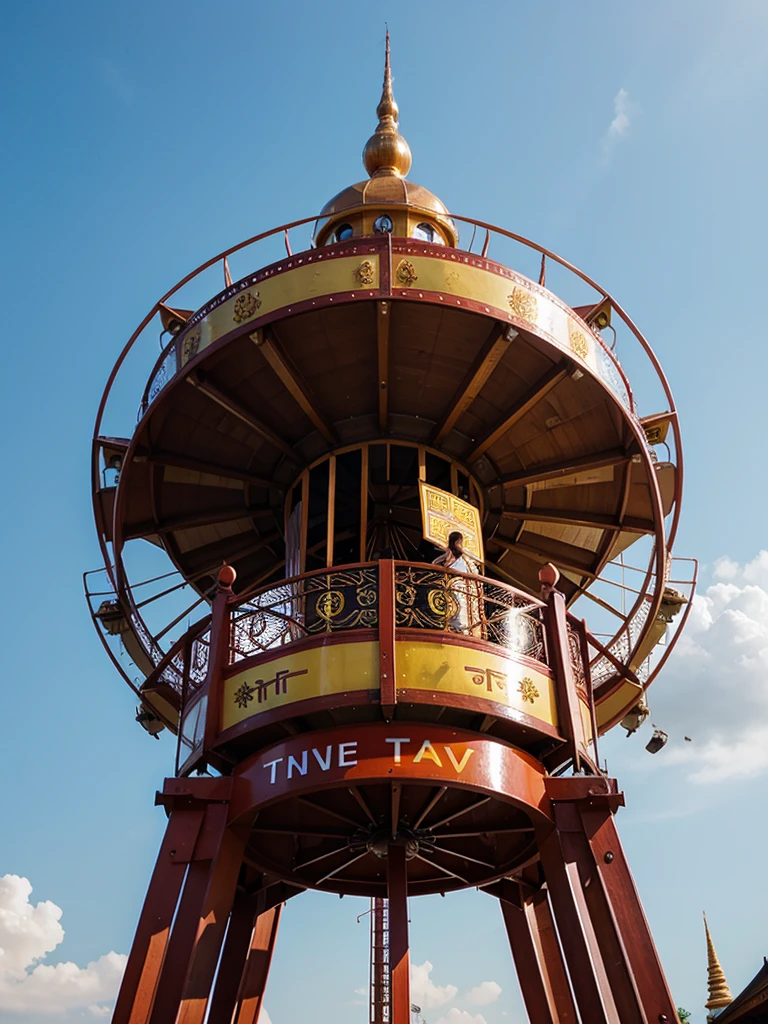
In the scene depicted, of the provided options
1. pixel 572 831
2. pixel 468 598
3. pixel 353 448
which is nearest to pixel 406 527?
pixel 353 448

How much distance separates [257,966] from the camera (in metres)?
18.3

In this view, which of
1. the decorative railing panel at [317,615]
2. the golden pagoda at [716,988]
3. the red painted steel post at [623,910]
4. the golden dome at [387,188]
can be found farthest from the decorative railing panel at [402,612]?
the golden pagoda at [716,988]

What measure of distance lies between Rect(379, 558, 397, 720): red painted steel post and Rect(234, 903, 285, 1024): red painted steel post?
6704 millimetres

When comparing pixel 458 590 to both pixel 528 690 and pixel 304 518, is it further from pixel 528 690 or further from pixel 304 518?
pixel 304 518

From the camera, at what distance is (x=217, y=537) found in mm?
21719

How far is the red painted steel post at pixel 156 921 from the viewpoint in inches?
510

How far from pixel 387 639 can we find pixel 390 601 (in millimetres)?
614

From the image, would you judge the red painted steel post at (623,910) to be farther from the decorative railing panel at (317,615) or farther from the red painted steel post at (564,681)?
the decorative railing panel at (317,615)

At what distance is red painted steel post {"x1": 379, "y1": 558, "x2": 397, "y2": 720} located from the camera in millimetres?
13930

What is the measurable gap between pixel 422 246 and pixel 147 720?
1012cm

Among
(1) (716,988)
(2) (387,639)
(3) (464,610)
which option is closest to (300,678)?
(2) (387,639)

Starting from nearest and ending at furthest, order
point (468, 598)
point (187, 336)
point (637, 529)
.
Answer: point (468, 598) < point (187, 336) < point (637, 529)

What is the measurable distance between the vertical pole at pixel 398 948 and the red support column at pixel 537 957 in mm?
3504

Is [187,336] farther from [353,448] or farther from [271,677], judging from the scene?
[271,677]
